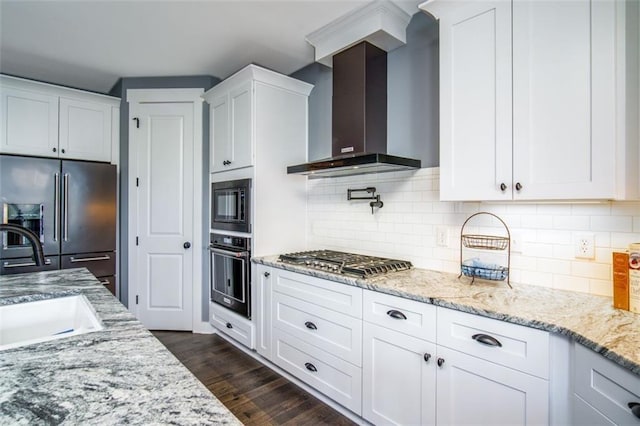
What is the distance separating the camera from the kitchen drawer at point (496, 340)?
1.27 m

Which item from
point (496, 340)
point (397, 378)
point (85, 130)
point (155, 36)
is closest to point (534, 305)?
point (496, 340)

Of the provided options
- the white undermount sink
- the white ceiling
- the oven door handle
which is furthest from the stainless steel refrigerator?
the white undermount sink

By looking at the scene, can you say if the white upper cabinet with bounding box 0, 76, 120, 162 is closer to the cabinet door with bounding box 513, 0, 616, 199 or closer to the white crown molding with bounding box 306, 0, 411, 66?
the white crown molding with bounding box 306, 0, 411, 66

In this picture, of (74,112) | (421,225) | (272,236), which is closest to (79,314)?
(272,236)

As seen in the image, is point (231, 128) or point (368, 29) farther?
point (231, 128)

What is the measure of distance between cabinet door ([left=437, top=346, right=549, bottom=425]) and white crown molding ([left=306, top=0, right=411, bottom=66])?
78.1 inches

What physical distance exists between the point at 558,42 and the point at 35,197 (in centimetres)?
401

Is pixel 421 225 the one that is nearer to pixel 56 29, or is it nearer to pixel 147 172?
pixel 147 172

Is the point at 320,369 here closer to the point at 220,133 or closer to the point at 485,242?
the point at 485,242

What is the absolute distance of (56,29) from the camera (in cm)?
263

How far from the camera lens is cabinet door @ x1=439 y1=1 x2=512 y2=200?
5.45 ft

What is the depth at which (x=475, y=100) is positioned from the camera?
176 centimetres

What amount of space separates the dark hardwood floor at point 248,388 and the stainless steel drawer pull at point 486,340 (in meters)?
1.04

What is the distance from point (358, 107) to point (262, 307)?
5.47 ft
